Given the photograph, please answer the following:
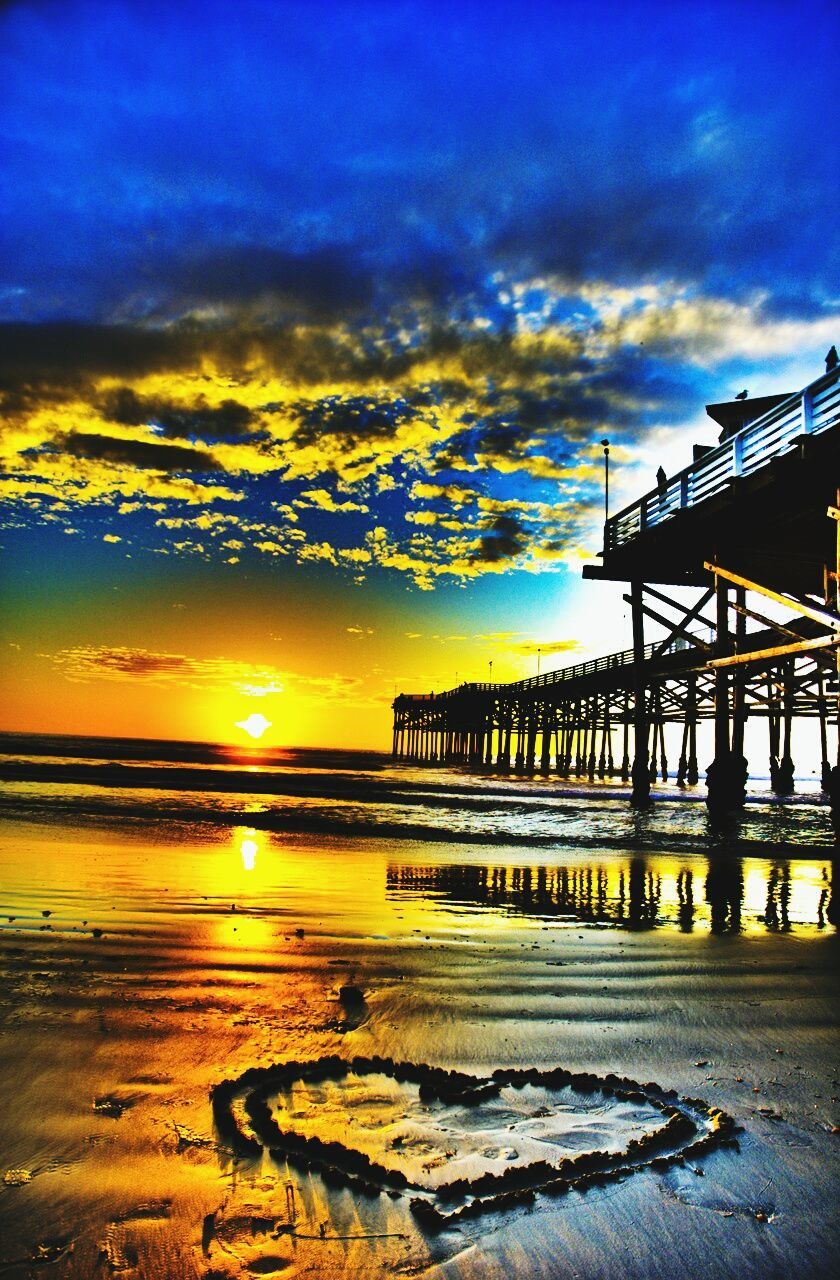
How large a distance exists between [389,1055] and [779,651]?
11907 mm

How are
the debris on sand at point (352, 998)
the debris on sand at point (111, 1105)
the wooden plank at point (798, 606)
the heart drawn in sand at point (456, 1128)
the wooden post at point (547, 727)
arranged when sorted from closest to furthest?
the heart drawn in sand at point (456, 1128) < the debris on sand at point (111, 1105) < the debris on sand at point (352, 998) < the wooden plank at point (798, 606) < the wooden post at point (547, 727)

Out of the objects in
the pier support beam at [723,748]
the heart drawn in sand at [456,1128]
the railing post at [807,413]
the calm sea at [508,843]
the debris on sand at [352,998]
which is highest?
the railing post at [807,413]

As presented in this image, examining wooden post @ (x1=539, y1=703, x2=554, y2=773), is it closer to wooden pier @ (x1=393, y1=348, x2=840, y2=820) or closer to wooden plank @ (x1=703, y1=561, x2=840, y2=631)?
wooden pier @ (x1=393, y1=348, x2=840, y2=820)

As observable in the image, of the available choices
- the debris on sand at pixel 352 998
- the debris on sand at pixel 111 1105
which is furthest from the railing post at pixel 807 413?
the debris on sand at pixel 111 1105

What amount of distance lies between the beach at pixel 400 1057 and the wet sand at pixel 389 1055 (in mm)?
12

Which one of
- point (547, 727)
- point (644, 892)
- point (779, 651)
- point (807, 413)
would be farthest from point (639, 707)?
point (547, 727)

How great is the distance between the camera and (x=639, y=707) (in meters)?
20.5

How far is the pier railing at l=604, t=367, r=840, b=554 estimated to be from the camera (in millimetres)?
10805

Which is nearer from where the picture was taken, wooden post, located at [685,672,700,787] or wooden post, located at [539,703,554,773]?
wooden post, located at [685,672,700,787]

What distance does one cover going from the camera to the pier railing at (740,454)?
35.4 feet

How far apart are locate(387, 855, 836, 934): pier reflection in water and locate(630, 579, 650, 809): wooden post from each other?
31.1 feet

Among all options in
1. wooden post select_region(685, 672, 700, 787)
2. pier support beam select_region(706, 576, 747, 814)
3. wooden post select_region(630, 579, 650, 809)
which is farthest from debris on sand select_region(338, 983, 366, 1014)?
wooden post select_region(685, 672, 700, 787)

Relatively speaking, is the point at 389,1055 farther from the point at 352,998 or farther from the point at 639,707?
the point at 639,707

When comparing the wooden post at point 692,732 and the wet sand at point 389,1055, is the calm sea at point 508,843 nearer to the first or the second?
the wet sand at point 389,1055
